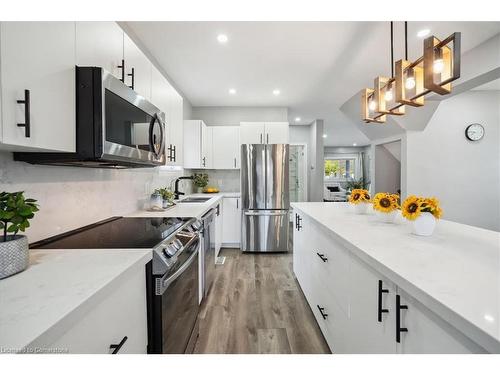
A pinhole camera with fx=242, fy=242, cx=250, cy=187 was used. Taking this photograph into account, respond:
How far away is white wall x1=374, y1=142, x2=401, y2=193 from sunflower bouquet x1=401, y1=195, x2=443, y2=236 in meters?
4.61

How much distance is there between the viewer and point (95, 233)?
1.39 metres

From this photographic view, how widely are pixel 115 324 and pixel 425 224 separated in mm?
1479

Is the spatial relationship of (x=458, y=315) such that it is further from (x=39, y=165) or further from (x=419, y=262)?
(x=39, y=165)

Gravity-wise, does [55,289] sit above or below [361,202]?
below

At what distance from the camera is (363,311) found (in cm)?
115

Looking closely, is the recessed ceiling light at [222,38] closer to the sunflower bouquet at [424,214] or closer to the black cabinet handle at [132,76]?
the black cabinet handle at [132,76]

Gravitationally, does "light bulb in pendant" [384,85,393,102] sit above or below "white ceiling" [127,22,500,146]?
below

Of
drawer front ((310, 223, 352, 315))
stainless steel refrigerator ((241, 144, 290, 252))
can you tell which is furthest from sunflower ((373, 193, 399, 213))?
stainless steel refrigerator ((241, 144, 290, 252))

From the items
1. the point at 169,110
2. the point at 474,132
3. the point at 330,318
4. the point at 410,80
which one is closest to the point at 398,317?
the point at 330,318

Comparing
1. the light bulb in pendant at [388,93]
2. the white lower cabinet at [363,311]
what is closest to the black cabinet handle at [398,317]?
the white lower cabinet at [363,311]

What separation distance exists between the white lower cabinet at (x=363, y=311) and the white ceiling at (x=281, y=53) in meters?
1.84

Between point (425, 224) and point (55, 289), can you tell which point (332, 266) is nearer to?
point (425, 224)

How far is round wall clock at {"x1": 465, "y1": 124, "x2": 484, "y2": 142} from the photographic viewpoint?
4.06 metres

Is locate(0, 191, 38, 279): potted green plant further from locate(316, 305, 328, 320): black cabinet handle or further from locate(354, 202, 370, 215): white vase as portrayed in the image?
locate(354, 202, 370, 215): white vase
